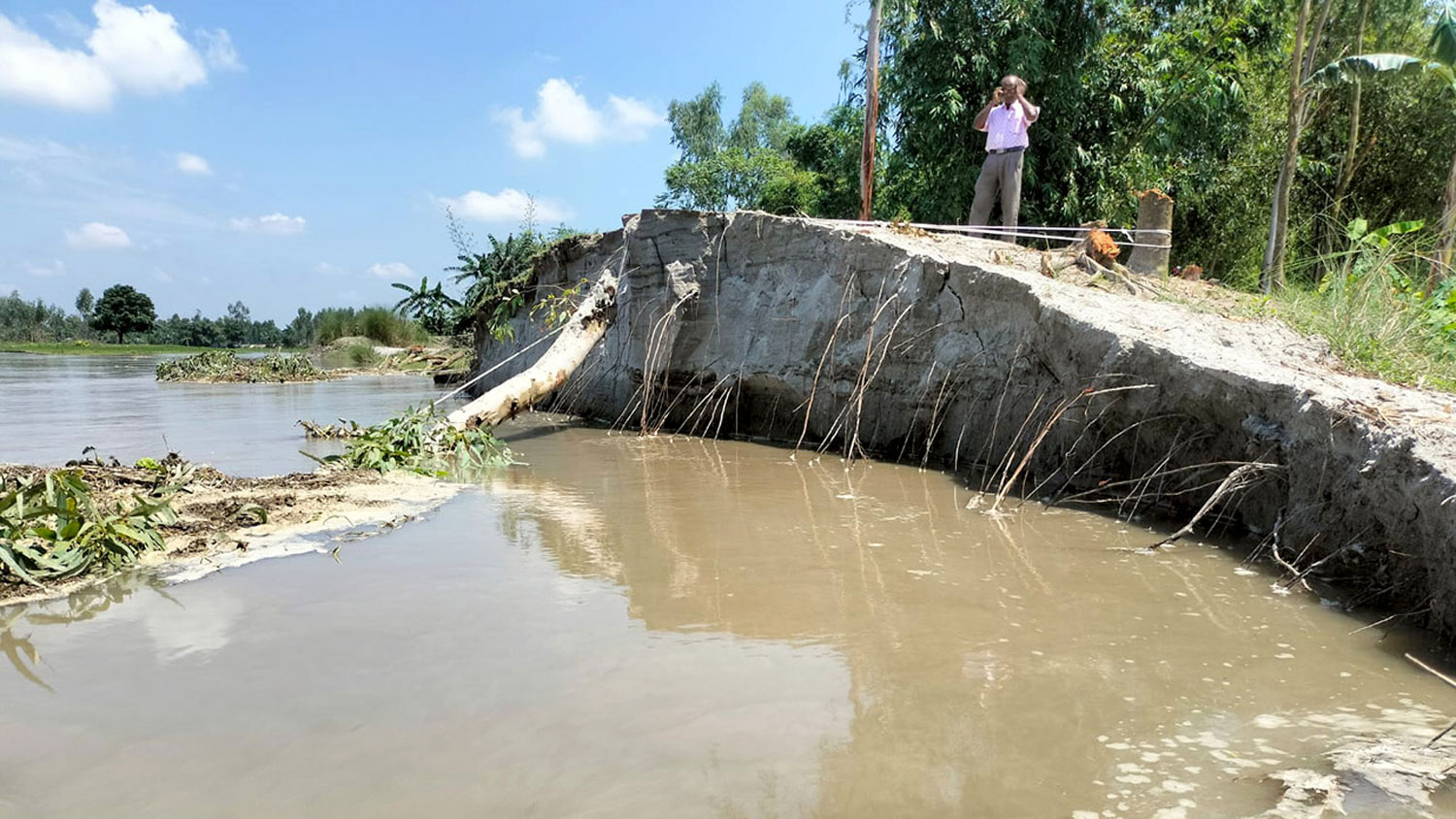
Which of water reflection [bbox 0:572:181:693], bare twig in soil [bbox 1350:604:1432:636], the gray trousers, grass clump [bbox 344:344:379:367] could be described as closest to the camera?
water reflection [bbox 0:572:181:693]

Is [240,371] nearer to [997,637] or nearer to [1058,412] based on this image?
[1058,412]

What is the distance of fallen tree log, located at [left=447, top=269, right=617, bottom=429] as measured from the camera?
6.59 m

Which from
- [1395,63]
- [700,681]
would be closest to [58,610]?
[700,681]

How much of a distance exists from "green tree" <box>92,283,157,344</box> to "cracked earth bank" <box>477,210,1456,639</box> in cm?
4817

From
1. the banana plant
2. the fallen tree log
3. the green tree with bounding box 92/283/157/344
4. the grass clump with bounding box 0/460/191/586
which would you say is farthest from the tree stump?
the green tree with bounding box 92/283/157/344

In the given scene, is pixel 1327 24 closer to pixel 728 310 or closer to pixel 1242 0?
pixel 1242 0

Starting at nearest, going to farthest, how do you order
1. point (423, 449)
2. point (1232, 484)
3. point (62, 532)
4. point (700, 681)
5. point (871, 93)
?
1. point (700, 681)
2. point (62, 532)
3. point (1232, 484)
4. point (423, 449)
5. point (871, 93)

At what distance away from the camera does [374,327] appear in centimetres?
2314

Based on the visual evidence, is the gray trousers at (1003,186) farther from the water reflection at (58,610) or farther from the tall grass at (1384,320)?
the water reflection at (58,610)

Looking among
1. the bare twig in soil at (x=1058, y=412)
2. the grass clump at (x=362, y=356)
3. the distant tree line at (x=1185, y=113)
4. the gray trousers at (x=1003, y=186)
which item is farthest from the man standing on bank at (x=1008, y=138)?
the grass clump at (x=362, y=356)

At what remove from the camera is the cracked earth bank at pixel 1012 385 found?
10.4 feet

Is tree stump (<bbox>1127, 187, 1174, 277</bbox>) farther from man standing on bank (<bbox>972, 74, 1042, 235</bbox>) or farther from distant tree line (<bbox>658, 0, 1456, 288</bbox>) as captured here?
distant tree line (<bbox>658, 0, 1456, 288</bbox>)

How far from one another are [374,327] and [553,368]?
1791 centimetres

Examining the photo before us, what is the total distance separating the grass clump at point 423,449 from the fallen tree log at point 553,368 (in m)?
0.20
